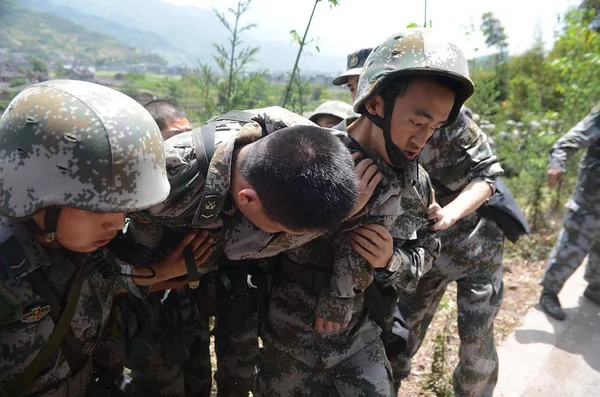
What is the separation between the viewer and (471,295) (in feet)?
9.39

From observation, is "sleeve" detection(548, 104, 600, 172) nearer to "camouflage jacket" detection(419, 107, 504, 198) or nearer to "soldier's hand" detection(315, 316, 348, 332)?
"camouflage jacket" detection(419, 107, 504, 198)

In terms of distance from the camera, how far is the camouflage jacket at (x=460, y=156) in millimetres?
2658

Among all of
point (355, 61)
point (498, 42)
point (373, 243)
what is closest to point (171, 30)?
point (498, 42)

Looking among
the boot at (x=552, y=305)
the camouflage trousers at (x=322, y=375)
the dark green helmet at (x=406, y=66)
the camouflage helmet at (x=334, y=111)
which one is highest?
the dark green helmet at (x=406, y=66)

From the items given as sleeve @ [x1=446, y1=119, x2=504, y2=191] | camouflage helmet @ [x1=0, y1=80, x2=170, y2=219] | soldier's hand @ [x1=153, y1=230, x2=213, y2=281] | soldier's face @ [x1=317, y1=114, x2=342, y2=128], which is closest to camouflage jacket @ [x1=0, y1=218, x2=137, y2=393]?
camouflage helmet @ [x1=0, y1=80, x2=170, y2=219]

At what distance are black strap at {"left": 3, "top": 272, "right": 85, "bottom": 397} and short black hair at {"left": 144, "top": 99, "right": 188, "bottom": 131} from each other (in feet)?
5.70

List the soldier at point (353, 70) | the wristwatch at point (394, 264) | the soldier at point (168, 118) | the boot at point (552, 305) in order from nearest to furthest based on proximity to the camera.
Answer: the wristwatch at point (394, 264), the soldier at point (168, 118), the soldier at point (353, 70), the boot at point (552, 305)

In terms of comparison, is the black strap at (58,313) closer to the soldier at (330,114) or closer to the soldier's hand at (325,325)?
the soldier's hand at (325,325)

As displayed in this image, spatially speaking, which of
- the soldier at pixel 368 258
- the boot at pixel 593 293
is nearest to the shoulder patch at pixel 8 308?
the soldier at pixel 368 258

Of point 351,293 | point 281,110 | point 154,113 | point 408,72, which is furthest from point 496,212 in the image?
point 154,113

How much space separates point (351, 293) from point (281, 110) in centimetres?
86

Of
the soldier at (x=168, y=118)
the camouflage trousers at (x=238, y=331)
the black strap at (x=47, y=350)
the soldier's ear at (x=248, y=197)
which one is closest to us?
the black strap at (x=47, y=350)

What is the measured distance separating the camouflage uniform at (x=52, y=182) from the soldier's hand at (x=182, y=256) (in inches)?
14.1

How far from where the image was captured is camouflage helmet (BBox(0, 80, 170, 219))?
1378 millimetres
